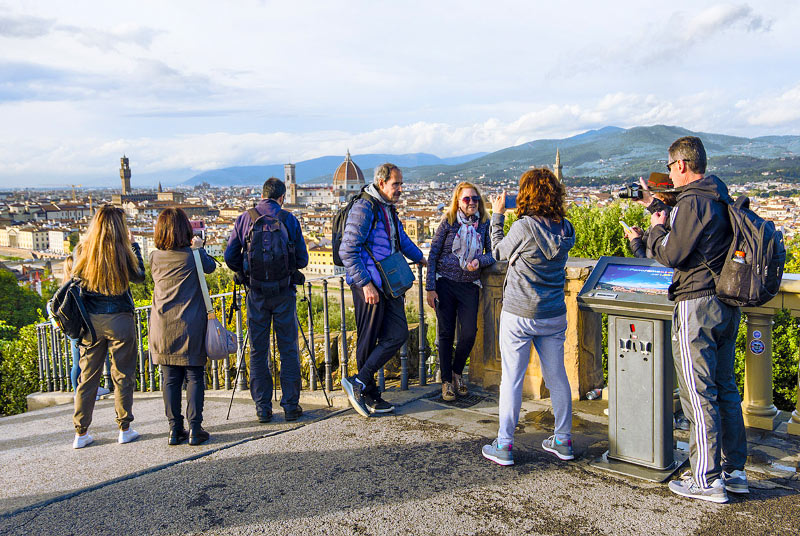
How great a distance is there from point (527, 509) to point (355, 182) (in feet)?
503

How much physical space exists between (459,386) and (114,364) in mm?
2306

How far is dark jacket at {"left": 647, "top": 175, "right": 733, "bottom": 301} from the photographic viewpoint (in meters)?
2.66

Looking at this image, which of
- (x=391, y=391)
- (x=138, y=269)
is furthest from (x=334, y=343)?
(x=138, y=269)

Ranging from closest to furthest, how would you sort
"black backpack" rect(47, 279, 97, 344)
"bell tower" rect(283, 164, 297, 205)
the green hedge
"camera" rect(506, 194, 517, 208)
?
"camera" rect(506, 194, 517, 208) → "black backpack" rect(47, 279, 97, 344) → the green hedge → "bell tower" rect(283, 164, 297, 205)

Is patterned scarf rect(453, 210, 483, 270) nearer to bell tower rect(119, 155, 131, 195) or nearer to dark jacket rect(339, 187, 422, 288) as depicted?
dark jacket rect(339, 187, 422, 288)

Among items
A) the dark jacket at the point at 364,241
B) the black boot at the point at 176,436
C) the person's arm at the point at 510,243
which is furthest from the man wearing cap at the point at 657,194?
the black boot at the point at 176,436

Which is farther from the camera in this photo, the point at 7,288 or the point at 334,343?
the point at 7,288

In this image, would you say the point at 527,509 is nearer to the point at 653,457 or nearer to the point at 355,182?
the point at 653,457

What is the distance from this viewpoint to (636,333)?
3053 mm

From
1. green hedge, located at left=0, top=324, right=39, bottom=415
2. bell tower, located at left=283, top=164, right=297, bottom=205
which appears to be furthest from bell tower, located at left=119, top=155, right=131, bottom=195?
green hedge, located at left=0, top=324, right=39, bottom=415

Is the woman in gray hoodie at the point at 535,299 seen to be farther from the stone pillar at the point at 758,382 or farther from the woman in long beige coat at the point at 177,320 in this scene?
the woman in long beige coat at the point at 177,320

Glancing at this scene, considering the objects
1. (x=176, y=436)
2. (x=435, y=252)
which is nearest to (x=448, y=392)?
(x=435, y=252)

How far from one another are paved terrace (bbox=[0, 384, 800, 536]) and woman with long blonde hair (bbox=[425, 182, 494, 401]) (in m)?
0.62

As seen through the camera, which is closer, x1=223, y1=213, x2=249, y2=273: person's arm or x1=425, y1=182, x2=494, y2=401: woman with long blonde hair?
x1=223, y1=213, x2=249, y2=273: person's arm
